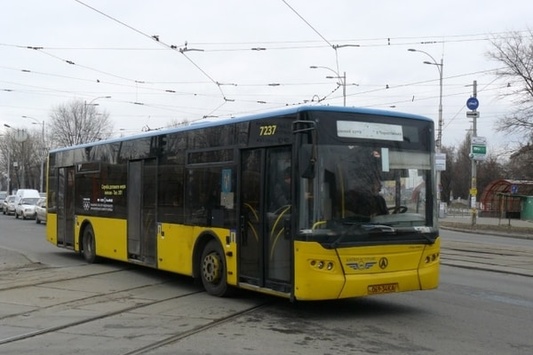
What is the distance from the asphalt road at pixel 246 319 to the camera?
6.70m

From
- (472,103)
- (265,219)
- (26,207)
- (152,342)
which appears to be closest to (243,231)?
(265,219)

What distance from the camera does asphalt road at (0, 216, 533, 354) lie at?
6695mm

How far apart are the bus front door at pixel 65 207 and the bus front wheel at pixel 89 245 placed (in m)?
0.83

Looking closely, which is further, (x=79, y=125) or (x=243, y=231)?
(x=79, y=125)

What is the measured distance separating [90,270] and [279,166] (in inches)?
266

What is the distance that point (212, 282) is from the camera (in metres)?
9.90

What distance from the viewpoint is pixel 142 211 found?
12078 mm

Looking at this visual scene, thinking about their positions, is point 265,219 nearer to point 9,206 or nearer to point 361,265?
point 361,265

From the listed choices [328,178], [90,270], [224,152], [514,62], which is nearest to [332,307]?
[328,178]

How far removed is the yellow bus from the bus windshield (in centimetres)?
1

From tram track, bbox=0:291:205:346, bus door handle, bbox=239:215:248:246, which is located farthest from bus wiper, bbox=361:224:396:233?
tram track, bbox=0:291:205:346

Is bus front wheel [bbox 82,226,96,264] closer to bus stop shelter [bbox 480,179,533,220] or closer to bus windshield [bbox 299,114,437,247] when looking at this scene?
bus windshield [bbox 299,114,437,247]

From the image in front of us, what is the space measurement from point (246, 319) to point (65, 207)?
9497 millimetres

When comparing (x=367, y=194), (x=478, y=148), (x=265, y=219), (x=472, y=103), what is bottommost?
(x=265, y=219)
